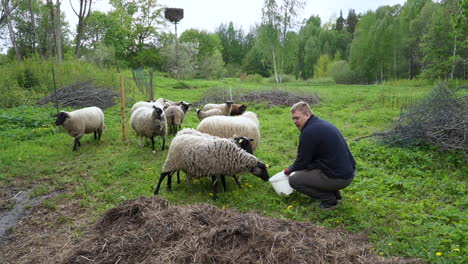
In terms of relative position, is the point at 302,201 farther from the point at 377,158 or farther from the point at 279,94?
the point at 279,94

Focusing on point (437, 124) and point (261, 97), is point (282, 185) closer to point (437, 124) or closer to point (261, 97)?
point (437, 124)

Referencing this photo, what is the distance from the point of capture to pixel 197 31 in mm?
63219

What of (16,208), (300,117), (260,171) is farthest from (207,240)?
(16,208)

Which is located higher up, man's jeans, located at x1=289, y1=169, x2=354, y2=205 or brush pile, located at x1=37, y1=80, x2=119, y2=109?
brush pile, located at x1=37, y1=80, x2=119, y2=109

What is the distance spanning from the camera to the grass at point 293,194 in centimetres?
424

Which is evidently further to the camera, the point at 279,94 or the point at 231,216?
the point at 279,94

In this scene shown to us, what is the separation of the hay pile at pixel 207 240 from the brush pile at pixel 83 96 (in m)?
11.3

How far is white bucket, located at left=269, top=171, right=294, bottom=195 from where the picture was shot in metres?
5.39

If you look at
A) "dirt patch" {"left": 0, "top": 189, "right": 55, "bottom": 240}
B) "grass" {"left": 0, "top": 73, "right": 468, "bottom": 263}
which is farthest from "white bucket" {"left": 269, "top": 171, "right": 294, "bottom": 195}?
"dirt patch" {"left": 0, "top": 189, "right": 55, "bottom": 240}

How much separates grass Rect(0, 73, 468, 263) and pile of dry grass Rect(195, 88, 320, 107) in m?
7.79

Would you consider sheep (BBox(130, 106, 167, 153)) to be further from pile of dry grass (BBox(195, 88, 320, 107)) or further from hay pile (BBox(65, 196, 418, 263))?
pile of dry grass (BBox(195, 88, 320, 107))

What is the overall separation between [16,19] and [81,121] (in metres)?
41.1

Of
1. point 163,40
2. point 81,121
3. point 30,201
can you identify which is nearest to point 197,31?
point 163,40

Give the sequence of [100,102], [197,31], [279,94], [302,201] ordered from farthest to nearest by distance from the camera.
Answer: [197,31] < [279,94] < [100,102] < [302,201]
